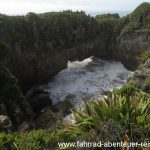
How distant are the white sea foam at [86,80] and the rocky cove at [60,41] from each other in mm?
1021

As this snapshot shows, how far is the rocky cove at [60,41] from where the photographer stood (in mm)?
38031

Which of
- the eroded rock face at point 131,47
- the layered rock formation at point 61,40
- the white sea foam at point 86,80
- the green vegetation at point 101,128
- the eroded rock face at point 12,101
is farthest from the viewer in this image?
the eroded rock face at point 131,47

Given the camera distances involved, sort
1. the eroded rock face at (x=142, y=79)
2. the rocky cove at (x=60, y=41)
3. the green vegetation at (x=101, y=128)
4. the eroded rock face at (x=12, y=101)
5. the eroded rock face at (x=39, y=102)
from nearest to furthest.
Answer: the green vegetation at (x=101, y=128) → the eroded rock face at (x=142, y=79) → the eroded rock face at (x=12, y=101) → the eroded rock face at (x=39, y=102) → the rocky cove at (x=60, y=41)

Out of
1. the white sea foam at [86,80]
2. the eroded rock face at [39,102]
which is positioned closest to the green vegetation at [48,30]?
the white sea foam at [86,80]

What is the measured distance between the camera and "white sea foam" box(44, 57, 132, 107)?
118 feet

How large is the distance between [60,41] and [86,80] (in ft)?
18.2

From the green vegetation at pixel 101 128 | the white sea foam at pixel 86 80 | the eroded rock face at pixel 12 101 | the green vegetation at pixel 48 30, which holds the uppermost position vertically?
the green vegetation at pixel 101 128

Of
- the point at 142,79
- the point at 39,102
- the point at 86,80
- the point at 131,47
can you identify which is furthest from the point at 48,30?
the point at 142,79

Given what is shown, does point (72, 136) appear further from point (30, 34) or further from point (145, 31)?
point (145, 31)

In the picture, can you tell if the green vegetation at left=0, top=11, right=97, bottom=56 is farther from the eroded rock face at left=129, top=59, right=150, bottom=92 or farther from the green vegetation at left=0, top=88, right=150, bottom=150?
the green vegetation at left=0, top=88, right=150, bottom=150

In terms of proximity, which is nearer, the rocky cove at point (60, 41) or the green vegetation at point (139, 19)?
the rocky cove at point (60, 41)

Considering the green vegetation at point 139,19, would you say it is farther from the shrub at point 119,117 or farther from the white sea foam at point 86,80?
the shrub at point 119,117

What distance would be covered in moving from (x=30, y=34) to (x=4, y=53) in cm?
958

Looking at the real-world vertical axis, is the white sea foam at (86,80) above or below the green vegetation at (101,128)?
below
